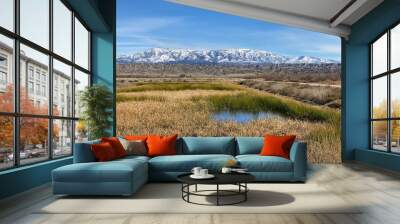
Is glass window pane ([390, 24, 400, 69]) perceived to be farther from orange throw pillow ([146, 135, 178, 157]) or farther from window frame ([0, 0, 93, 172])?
window frame ([0, 0, 93, 172])

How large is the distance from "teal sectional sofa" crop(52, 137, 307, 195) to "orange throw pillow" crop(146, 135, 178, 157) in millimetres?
170

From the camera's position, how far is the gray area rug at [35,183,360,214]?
4.25m

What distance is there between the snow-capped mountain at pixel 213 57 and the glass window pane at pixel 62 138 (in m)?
5.24

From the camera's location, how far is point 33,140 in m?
5.77

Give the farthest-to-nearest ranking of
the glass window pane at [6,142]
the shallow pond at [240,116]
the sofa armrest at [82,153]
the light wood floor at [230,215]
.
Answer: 1. the shallow pond at [240,116]
2. the sofa armrest at [82,153]
3. the glass window pane at [6,142]
4. the light wood floor at [230,215]

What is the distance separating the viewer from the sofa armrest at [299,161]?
6164 mm

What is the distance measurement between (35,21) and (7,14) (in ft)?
3.00

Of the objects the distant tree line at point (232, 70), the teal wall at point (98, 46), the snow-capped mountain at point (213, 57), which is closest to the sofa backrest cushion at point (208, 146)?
the teal wall at point (98, 46)

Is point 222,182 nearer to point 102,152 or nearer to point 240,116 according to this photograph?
point 102,152

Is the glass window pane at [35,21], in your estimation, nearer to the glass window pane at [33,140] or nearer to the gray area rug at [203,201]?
the glass window pane at [33,140]

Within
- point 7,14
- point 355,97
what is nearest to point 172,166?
point 7,14

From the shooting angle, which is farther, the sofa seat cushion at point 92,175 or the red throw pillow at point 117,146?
the red throw pillow at point 117,146

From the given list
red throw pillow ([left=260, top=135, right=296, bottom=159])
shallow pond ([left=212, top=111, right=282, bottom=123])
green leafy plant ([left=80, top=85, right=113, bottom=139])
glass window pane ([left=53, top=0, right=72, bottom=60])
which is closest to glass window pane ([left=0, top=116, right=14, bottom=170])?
glass window pane ([left=53, top=0, right=72, bottom=60])

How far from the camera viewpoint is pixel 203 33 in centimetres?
1258
